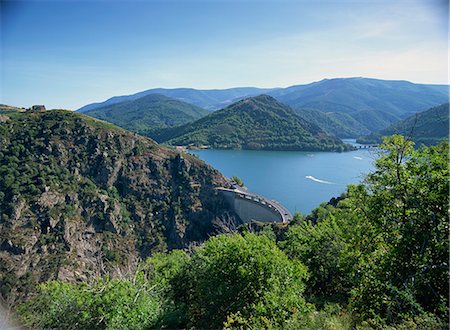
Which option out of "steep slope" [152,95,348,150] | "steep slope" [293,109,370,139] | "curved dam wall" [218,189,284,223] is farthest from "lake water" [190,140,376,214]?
"steep slope" [293,109,370,139]

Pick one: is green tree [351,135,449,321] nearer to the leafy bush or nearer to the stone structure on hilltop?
the leafy bush

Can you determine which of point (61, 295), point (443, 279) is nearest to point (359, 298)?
point (443, 279)

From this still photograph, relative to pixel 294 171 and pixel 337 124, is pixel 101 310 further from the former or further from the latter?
pixel 337 124

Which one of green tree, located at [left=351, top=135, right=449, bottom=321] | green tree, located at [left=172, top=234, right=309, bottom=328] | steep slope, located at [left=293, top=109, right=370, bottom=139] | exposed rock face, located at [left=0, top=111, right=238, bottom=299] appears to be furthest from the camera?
steep slope, located at [left=293, top=109, right=370, bottom=139]

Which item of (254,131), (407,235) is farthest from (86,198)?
(254,131)

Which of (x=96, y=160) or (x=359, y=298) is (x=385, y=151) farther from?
(x=96, y=160)

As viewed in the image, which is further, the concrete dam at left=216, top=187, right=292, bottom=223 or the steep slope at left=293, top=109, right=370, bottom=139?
the steep slope at left=293, top=109, right=370, bottom=139
